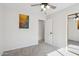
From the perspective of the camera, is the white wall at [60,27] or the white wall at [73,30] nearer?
the white wall at [73,30]

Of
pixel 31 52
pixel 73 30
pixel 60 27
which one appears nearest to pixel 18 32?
pixel 31 52

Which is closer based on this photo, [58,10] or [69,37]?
[69,37]

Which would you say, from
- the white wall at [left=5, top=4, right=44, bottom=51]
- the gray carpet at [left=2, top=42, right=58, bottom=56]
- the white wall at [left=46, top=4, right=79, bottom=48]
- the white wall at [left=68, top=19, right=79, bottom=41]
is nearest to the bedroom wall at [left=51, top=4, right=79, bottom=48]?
the white wall at [left=46, top=4, right=79, bottom=48]

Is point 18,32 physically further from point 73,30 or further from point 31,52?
point 73,30

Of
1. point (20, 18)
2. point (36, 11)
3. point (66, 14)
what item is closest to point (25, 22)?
point (20, 18)

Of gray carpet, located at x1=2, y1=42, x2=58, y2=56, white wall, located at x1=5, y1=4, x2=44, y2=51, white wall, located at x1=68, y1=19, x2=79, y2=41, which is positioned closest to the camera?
gray carpet, located at x1=2, y1=42, x2=58, y2=56

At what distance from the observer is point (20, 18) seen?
1447mm

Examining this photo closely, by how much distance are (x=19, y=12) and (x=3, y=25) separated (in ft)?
1.29

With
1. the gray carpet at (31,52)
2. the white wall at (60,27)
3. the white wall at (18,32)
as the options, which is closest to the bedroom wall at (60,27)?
the white wall at (60,27)

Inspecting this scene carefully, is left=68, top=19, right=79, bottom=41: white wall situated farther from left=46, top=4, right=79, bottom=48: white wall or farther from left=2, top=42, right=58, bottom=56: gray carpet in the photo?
left=2, top=42, right=58, bottom=56: gray carpet

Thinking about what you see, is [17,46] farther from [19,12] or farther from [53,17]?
[53,17]

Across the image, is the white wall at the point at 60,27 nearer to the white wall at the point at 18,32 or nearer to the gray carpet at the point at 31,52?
the gray carpet at the point at 31,52

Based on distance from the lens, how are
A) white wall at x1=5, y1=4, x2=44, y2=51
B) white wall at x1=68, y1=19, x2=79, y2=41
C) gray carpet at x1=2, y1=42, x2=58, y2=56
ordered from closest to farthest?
gray carpet at x1=2, y1=42, x2=58, y2=56 < white wall at x1=68, y1=19, x2=79, y2=41 < white wall at x1=5, y1=4, x2=44, y2=51

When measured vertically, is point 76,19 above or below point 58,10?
below
